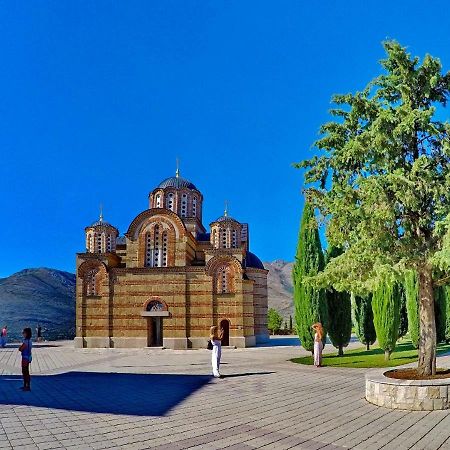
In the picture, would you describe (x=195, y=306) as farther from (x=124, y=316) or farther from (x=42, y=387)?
(x=42, y=387)

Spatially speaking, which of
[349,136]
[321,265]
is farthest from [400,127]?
[321,265]

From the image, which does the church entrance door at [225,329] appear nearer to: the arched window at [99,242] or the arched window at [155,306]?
the arched window at [155,306]

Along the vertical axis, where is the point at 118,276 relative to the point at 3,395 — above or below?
above

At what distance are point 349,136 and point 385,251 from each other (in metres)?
2.97

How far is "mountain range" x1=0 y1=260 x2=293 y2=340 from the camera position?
2072 inches

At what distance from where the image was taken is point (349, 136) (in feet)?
35.7

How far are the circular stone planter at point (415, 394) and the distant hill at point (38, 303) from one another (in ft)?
144

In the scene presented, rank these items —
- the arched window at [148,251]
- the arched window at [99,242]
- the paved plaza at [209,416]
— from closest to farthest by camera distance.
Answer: the paved plaza at [209,416], the arched window at [148,251], the arched window at [99,242]

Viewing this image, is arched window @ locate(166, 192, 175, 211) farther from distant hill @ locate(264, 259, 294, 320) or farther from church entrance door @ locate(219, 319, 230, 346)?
distant hill @ locate(264, 259, 294, 320)

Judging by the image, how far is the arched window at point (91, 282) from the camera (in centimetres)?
3178

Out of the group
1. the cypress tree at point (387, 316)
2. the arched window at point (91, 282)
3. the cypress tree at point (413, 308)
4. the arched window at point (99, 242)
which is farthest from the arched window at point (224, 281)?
the cypress tree at point (387, 316)

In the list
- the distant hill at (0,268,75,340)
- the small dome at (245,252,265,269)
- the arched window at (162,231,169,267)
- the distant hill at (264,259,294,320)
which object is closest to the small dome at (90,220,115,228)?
the arched window at (162,231,169,267)

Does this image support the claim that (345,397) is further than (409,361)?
No

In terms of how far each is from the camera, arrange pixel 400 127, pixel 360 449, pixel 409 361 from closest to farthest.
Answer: pixel 360 449, pixel 400 127, pixel 409 361
